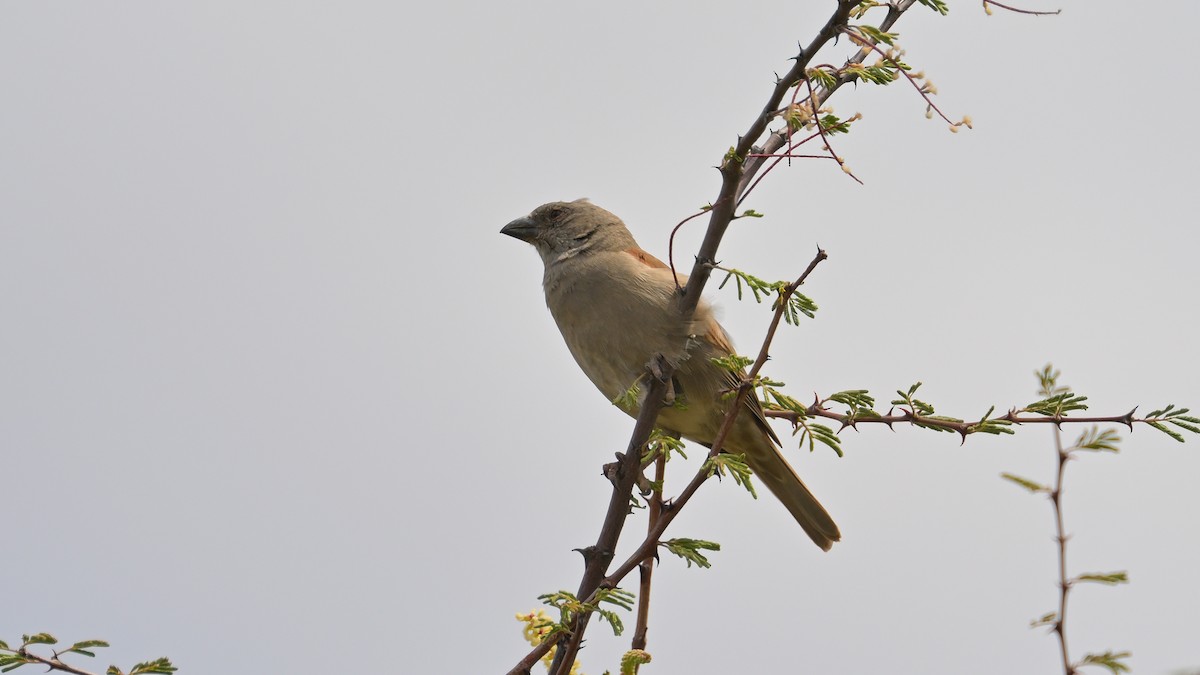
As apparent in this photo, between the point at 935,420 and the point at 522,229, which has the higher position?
the point at 522,229

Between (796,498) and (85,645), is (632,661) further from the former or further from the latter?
(796,498)

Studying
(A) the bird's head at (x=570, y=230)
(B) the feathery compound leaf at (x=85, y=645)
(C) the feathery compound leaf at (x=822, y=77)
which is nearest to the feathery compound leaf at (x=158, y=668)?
(B) the feathery compound leaf at (x=85, y=645)

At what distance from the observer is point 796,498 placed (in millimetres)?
5785

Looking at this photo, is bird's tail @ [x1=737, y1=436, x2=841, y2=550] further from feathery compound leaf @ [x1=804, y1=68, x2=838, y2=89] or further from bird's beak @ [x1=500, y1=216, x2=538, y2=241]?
feathery compound leaf @ [x1=804, y1=68, x2=838, y2=89]

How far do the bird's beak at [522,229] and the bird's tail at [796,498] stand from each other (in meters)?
1.58

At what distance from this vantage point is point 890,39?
2994 mm

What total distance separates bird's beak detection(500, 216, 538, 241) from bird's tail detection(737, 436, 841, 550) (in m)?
1.58

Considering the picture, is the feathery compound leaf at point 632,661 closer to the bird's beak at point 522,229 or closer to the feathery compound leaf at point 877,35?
the feathery compound leaf at point 877,35

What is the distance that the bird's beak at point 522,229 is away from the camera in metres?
6.24

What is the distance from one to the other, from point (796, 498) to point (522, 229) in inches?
75.2

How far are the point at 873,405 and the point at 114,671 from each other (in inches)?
75.5

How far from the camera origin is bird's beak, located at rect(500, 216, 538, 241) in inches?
246

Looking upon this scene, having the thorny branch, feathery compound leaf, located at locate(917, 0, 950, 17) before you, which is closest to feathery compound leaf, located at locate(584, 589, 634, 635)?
the thorny branch

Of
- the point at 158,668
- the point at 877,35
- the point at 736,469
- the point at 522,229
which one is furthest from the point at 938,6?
the point at 522,229
